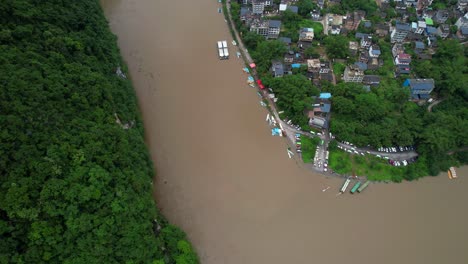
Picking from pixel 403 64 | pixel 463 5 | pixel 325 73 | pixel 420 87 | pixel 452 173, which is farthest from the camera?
pixel 463 5

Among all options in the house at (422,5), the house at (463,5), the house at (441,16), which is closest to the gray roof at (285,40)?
the house at (422,5)

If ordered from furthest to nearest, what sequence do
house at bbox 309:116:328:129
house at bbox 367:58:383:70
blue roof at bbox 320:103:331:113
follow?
house at bbox 367:58:383:70 < blue roof at bbox 320:103:331:113 < house at bbox 309:116:328:129

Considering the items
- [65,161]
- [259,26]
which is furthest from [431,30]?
[65,161]

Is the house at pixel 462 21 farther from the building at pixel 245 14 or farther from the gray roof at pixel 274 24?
the building at pixel 245 14

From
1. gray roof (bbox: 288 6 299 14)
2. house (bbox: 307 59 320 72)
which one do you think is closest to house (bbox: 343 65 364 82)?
house (bbox: 307 59 320 72)

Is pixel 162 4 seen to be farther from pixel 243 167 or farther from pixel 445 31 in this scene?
pixel 445 31

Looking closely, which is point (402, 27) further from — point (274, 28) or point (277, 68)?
point (277, 68)

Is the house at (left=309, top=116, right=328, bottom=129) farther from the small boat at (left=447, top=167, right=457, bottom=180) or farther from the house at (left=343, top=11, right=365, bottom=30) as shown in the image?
the house at (left=343, top=11, right=365, bottom=30)
